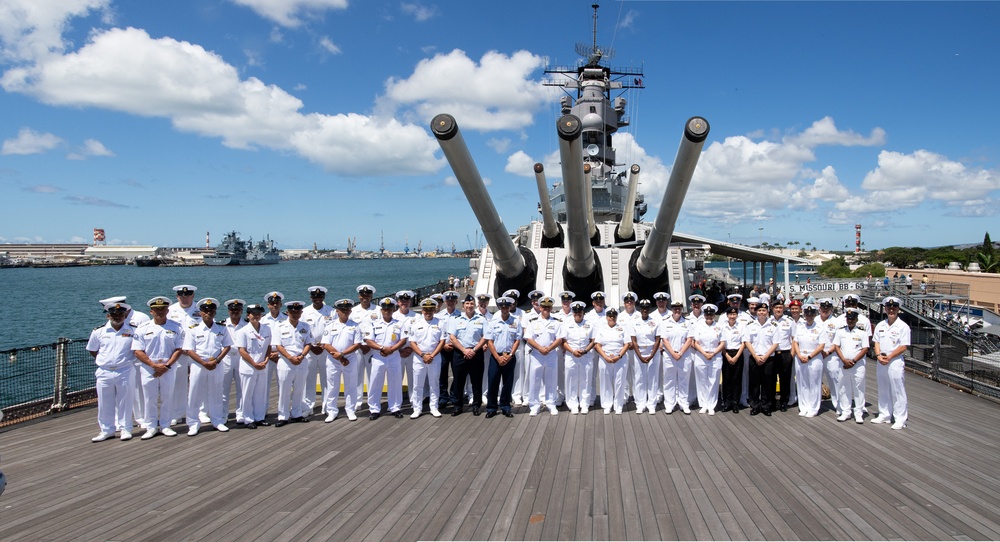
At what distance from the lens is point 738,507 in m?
3.51

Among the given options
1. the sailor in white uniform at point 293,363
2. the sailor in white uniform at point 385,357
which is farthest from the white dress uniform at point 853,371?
the sailor in white uniform at point 293,363

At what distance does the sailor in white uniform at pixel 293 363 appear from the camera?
5.53 metres

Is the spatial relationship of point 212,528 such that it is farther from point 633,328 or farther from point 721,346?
point 721,346

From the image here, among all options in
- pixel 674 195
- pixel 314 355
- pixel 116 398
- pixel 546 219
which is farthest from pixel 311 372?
pixel 546 219

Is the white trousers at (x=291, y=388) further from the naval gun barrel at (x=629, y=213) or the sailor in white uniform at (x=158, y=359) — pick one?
the naval gun barrel at (x=629, y=213)

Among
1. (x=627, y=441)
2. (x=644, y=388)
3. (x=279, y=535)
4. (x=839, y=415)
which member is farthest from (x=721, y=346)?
(x=279, y=535)

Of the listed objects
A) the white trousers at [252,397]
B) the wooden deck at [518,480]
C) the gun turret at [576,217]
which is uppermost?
the gun turret at [576,217]

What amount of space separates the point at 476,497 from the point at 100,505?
2.38 m

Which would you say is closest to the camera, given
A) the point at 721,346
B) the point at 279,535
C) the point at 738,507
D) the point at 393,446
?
the point at 279,535

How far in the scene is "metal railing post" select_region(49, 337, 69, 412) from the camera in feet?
19.9

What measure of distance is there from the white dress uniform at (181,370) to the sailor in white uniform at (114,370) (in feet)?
1.17

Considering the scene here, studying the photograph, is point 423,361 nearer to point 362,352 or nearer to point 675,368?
point 362,352

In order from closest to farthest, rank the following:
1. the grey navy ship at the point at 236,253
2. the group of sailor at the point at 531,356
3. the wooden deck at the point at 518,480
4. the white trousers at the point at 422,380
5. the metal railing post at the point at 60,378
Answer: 1. the wooden deck at the point at 518,480
2. the group of sailor at the point at 531,356
3. the white trousers at the point at 422,380
4. the metal railing post at the point at 60,378
5. the grey navy ship at the point at 236,253

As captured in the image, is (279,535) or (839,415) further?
(839,415)
